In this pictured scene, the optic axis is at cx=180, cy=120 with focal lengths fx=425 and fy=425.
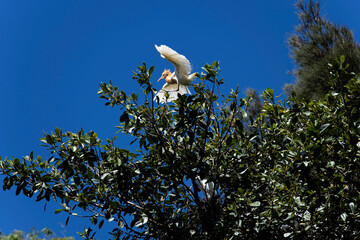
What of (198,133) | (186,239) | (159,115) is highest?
(159,115)

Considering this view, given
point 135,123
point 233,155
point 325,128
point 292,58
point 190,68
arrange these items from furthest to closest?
1. point 292,58
2. point 190,68
3. point 233,155
4. point 135,123
5. point 325,128

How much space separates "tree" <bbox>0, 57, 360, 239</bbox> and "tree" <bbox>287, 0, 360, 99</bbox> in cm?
482

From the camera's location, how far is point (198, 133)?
9.45 feet

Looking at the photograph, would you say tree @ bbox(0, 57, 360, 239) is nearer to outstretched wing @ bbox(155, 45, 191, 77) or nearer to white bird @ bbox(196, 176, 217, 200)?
white bird @ bbox(196, 176, 217, 200)

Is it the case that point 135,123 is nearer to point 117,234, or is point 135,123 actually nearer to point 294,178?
point 117,234

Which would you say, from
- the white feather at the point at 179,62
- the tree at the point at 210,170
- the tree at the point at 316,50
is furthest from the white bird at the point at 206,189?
the tree at the point at 316,50

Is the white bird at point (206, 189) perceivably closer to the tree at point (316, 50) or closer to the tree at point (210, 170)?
the tree at point (210, 170)

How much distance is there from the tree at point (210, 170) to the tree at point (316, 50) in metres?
4.82

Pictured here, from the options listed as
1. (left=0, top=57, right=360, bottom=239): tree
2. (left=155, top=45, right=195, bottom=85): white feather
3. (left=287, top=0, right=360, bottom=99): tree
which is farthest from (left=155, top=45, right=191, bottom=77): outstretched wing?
(left=287, top=0, right=360, bottom=99): tree

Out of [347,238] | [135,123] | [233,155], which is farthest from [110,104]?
[347,238]

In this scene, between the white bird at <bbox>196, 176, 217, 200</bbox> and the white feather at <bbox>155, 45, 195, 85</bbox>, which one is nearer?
the white bird at <bbox>196, 176, 217, 200</bbox>

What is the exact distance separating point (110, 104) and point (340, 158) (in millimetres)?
1542

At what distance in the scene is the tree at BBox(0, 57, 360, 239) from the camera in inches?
101

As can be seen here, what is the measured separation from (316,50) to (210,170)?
233 inches
